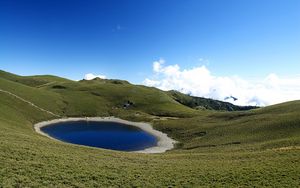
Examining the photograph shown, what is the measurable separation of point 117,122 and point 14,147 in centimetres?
9699

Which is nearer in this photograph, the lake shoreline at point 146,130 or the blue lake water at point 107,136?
the lake shoreline at point 146,130

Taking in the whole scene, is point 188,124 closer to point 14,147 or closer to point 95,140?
point 95,140

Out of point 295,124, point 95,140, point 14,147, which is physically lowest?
point 95,140

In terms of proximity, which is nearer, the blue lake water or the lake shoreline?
the lake shoreline

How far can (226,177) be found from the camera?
29078 millimetres

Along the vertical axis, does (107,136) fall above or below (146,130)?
below

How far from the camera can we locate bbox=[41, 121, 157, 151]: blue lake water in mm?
78188

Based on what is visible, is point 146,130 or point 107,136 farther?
point 146,130

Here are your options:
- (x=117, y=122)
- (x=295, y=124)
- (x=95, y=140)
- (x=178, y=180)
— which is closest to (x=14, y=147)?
(x=178, y=180)

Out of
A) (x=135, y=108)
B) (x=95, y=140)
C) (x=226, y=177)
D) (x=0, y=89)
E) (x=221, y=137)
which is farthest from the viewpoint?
(x=135, y=108)

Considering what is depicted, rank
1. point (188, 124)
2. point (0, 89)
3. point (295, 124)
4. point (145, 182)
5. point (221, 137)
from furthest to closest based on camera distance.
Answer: point (0, 89) < point (188, 124) < point (221, 137) < point (295, 124) < point (145, 182)

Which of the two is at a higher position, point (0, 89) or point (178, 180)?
point (0, 89)

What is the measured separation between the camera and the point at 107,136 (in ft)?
306

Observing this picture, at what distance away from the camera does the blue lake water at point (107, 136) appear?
78188 millimetres
